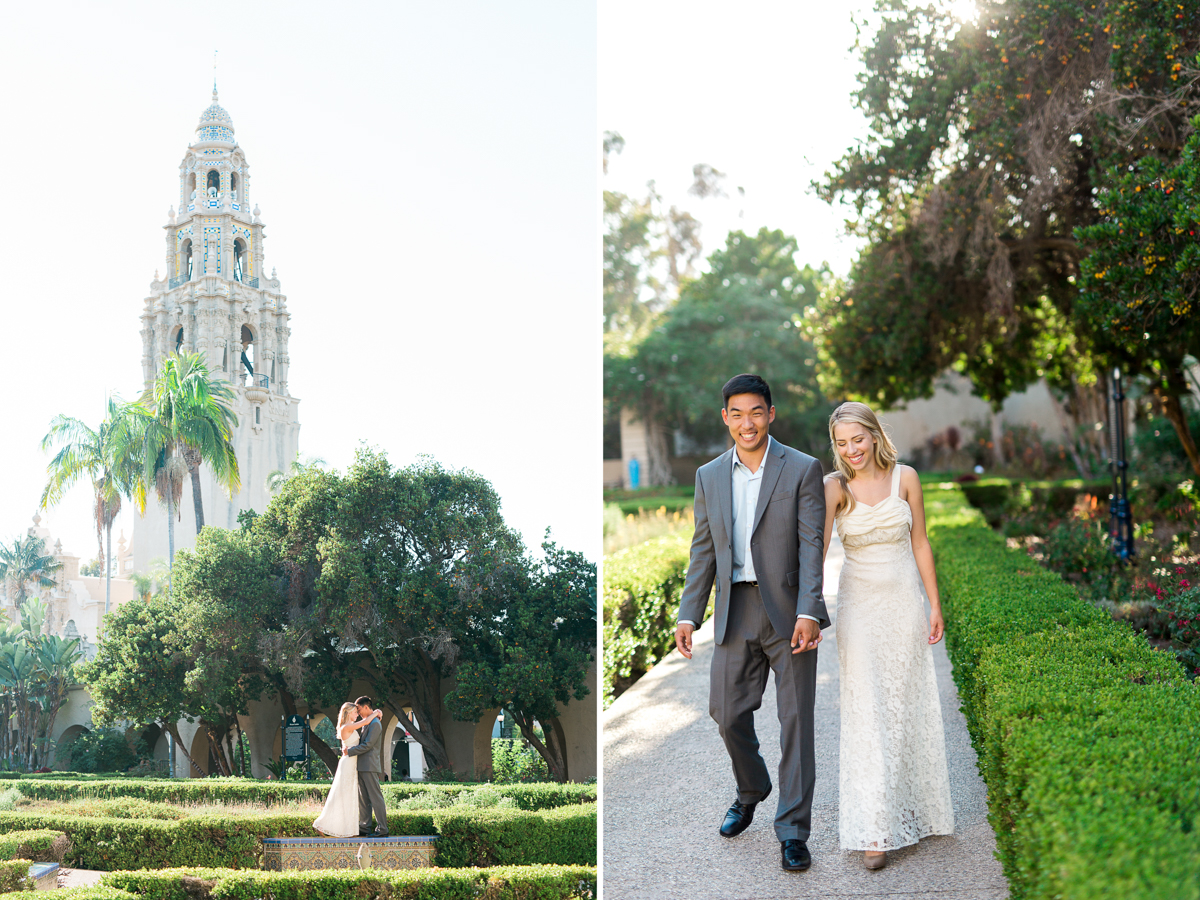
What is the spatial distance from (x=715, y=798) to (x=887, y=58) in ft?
28.1

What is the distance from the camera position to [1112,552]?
9.37m

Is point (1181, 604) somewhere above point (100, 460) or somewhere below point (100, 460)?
below

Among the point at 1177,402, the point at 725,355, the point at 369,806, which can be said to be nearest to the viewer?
the point at 369,806

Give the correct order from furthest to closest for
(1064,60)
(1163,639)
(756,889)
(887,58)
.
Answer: (887,58), (1064,60), (1163,639), (756,889)

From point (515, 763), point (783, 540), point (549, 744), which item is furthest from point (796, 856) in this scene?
point (515, 763)

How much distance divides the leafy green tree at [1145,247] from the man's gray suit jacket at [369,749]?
245 inches

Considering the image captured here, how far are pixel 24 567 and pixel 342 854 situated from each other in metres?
2.69

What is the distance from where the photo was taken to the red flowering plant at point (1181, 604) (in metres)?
5.58

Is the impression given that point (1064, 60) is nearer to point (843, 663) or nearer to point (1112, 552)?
point (1112, 552)

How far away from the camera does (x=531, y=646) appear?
5.89 m

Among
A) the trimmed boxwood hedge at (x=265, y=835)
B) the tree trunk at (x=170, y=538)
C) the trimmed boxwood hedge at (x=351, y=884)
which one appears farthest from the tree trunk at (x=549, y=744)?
the tree trunk at (x=170, y=538)

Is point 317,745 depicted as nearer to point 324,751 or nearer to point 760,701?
point 324,751

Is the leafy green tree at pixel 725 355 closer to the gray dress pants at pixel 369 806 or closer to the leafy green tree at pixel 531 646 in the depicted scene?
the leafy green tree at pixel 531 646

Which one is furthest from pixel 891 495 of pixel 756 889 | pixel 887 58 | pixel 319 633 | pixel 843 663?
pixel 887 58
